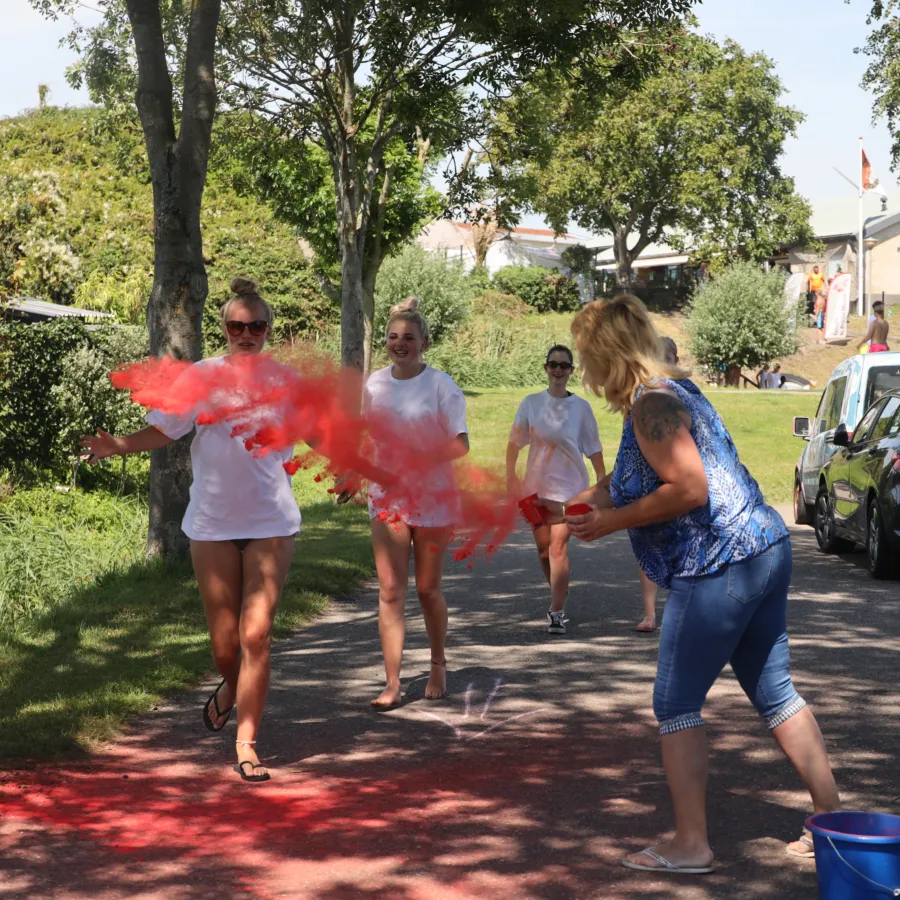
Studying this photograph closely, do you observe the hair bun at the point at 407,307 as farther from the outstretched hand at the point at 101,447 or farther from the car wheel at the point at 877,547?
the car wheel at the point at 877,547

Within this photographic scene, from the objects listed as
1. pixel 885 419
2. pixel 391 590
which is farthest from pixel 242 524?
pixel 885 419

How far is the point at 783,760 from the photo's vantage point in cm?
593

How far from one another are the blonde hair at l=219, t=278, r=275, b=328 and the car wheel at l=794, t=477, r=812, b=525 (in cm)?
1185

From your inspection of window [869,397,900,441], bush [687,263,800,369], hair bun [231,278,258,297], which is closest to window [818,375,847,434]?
window [869,397,900,441]

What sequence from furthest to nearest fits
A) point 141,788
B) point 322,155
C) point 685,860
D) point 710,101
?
point 710,101
point 322,155
point 141,788
point 685,860

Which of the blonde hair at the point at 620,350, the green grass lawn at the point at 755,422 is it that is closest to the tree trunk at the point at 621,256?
the green grass lawn at the point at 755,422

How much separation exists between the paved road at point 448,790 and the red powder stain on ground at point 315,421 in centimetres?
107

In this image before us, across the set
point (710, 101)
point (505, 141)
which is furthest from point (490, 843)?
point (710, 101)

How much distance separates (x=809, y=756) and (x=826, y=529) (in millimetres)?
9988

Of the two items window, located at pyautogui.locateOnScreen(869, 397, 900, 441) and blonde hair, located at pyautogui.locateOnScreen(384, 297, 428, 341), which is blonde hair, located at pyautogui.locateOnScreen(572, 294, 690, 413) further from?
window, located at pyautogui.locateOnScreen(869, 397, 900, 441)

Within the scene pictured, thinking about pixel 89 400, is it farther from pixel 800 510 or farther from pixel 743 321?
pixel 743 321

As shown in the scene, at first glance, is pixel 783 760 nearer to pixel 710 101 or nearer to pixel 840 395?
pixel 840 395

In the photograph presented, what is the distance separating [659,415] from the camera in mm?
4348

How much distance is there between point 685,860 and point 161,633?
5.26 meters
